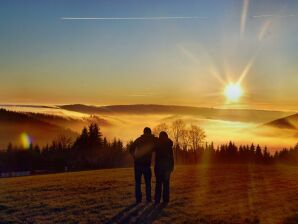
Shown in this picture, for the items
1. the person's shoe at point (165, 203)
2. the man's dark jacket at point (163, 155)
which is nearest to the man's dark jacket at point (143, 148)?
the man's dark jacket at point (163, 155)

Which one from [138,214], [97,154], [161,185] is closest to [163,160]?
[161,185]

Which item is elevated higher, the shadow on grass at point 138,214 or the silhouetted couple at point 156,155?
the silhouetted couple at point 156,155

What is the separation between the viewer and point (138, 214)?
51.3 feet

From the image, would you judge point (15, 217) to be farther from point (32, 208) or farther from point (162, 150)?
point (162, 150)

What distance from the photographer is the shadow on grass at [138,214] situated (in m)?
14.4

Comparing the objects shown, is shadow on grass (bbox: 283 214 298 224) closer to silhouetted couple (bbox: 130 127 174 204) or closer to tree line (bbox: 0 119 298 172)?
silhouetted couple (bbox: 130 127 174 204)

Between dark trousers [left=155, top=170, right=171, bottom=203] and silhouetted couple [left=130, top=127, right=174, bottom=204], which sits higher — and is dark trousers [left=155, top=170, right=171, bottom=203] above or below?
below

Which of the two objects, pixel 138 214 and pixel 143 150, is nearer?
pixel 138 214

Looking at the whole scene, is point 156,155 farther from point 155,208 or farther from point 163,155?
point 155,208

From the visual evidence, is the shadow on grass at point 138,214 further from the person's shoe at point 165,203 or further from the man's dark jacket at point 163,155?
the man's dark jacket at point 163,155

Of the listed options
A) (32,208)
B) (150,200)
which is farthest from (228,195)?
(32,208)

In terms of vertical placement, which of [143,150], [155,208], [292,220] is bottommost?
[292,220]

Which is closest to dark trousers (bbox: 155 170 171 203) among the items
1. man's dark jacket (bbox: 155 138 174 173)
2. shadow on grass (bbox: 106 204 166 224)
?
man's dark jacket (bbox: 155 138 174 173)

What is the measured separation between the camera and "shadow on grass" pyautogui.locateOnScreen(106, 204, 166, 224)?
47.4 ft
